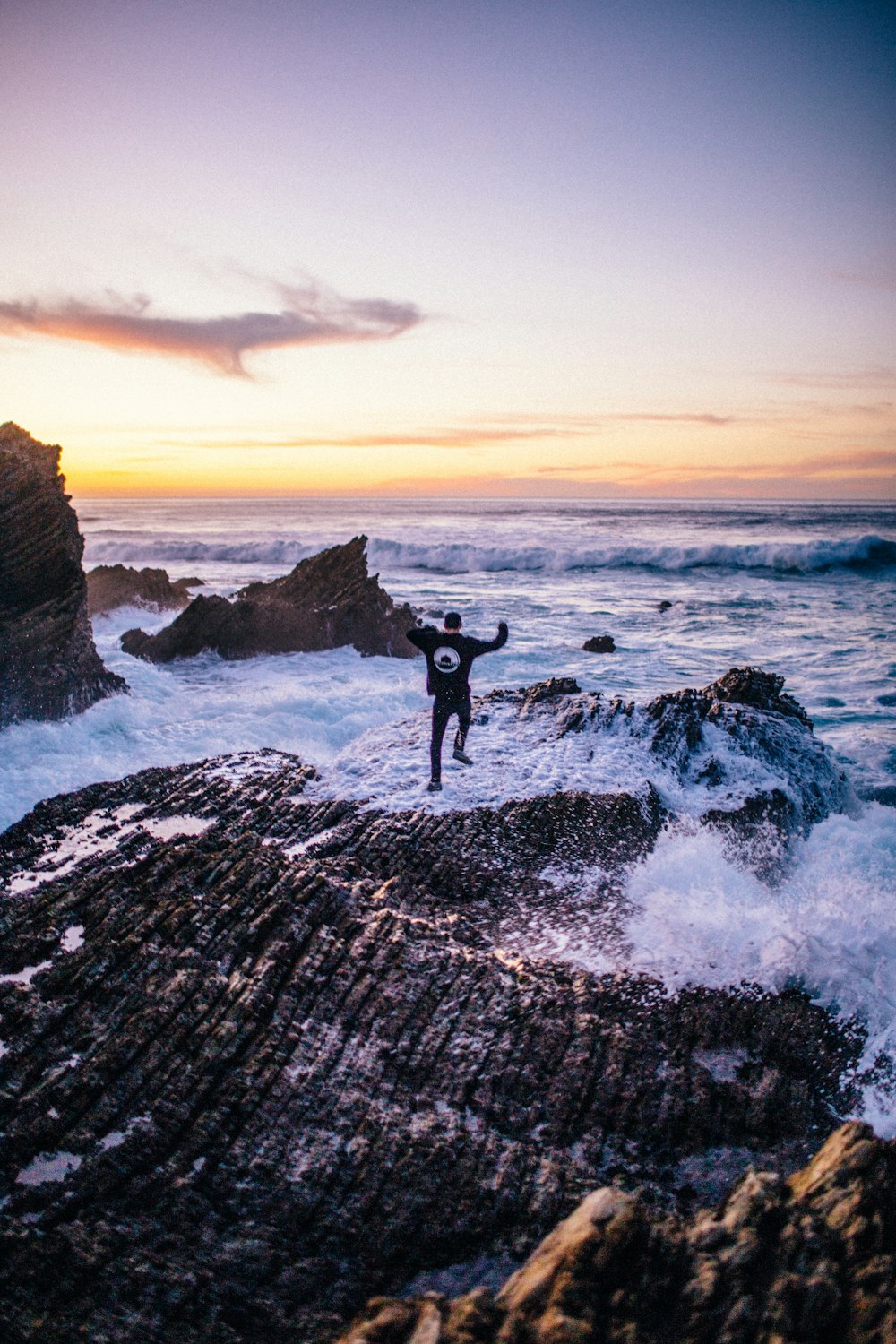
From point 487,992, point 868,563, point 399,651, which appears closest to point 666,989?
point 487,992

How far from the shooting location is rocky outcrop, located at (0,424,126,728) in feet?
37.1

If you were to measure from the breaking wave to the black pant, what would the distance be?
1282 inches

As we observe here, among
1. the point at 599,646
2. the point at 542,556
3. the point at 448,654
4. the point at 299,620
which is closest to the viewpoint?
the point at 448,654

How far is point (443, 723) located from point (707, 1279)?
6418mm

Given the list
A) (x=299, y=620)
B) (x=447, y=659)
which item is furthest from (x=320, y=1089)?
(x=299, y=620)

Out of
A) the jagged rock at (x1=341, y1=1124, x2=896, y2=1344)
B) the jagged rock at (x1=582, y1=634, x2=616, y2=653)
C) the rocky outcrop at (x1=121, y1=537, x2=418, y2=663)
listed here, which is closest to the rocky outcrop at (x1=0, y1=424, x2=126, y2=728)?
the rocky outcrop at (x1=121, y1=537, x2=418, y2=663)

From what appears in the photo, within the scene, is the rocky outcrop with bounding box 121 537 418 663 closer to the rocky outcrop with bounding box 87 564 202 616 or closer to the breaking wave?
the rocky outcrop with bounding box 87 564 202 616

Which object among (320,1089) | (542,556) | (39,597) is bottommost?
(320,1089)

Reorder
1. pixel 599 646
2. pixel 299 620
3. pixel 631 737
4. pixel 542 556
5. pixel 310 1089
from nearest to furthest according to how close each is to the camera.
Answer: pixel 310 1089, pixel 631 737, pixel 299 620, pixel 599 646, pixel 542 556

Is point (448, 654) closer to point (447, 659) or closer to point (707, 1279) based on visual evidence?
point (447, 659)

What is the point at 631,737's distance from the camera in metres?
9.56

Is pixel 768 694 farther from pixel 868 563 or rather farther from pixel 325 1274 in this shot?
pixel 868 563

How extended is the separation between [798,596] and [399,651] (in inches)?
849

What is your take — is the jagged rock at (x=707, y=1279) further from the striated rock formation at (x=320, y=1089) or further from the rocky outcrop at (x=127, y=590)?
the rocky outcrop at (x=127, y=590)
